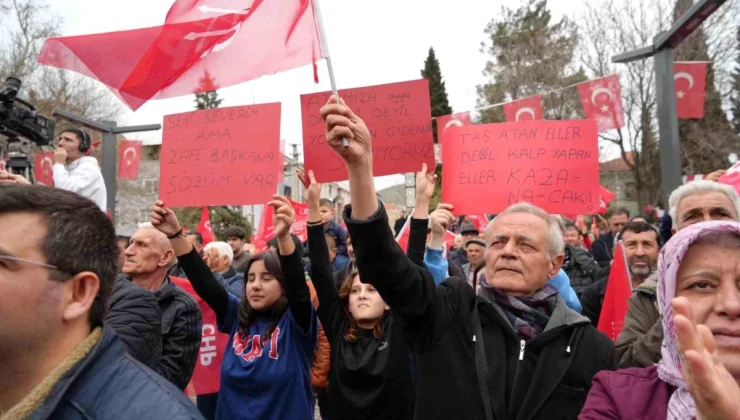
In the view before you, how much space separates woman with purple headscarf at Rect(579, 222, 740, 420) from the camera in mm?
1441

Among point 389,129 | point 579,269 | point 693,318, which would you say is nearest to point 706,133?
point 579,269

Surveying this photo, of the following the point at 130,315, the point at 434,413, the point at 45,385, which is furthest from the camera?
the point at 130,315

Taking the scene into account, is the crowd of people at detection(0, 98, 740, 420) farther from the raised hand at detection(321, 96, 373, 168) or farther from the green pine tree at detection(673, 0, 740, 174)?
the green pine tree at detection(673, 0, 740, 174)

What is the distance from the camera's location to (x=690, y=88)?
759cm

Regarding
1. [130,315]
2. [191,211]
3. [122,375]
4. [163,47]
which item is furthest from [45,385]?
[191,211]

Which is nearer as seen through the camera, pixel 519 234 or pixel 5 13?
pixel 519 234

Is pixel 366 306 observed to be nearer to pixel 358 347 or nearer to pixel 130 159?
pixel 358 347

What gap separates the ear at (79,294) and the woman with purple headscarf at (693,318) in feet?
4.56

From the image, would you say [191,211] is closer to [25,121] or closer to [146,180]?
[146,180]

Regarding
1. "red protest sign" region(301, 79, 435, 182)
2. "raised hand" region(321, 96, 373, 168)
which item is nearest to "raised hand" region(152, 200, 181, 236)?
"red protest sign" region(301, 79, 435, 182)

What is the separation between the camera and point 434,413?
219cm

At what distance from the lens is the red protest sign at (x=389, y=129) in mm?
3494

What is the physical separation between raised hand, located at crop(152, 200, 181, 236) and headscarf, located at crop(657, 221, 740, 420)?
2838 millimetres

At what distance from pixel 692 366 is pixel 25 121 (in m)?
3.51
